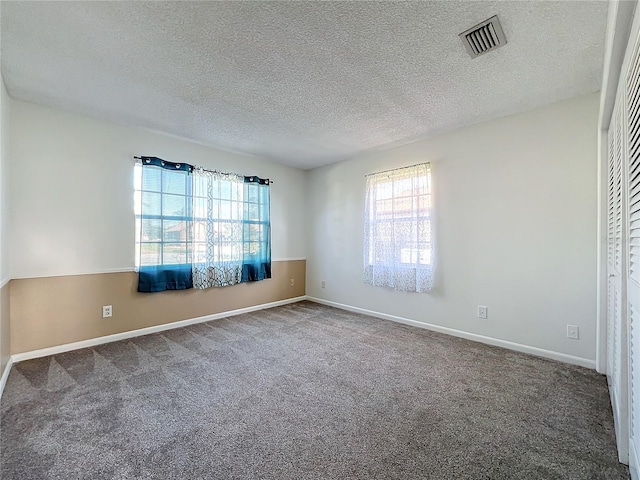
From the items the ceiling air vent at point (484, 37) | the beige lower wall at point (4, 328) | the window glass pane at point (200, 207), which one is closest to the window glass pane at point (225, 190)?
the window glass pane at point (200, 207)

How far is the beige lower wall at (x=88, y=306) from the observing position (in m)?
2.57

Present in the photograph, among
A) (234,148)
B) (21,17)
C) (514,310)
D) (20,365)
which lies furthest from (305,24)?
(20,365)

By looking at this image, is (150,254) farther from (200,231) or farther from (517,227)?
(517,227)

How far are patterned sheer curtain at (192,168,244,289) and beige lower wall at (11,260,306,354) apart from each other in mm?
262

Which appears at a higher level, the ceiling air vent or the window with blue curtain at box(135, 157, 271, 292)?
the ceiling air vent

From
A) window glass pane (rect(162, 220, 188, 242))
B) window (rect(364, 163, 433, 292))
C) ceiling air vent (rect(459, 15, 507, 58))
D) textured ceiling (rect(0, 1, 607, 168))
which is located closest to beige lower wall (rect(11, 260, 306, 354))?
window glass pane (rect(162, 220, 188, 242))

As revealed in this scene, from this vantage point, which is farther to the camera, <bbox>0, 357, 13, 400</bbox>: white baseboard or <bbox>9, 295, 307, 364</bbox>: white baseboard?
<bbox>9, 295, 307, 364</bbox>: white baseboard

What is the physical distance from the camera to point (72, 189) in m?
2.82

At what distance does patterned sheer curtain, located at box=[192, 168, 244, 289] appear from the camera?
365cm

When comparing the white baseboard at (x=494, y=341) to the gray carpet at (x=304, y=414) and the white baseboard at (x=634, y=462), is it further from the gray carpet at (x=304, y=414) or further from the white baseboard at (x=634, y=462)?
the white baseboard at (x=634, y=462)

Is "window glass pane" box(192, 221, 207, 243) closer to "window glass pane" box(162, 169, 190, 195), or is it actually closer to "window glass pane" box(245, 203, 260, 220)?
"window glass pane" box(162, 169, 190, 195)

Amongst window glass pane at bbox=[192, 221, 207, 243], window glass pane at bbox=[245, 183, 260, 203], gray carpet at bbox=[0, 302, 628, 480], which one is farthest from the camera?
window glass pane at bbox=[245, 183, 260, 203]

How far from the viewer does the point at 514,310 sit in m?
2.80

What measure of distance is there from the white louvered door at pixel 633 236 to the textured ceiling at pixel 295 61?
2.18 ft
